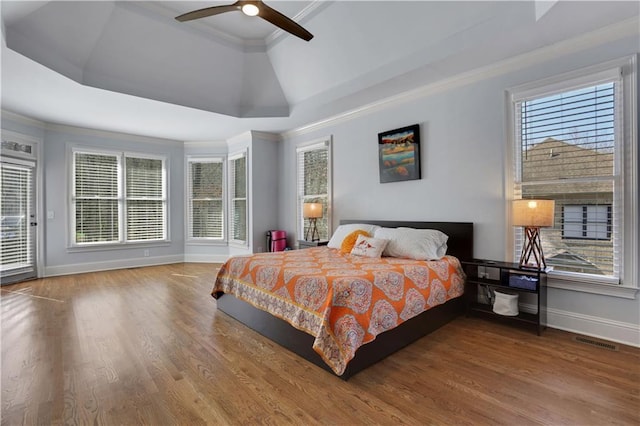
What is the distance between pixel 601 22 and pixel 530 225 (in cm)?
177

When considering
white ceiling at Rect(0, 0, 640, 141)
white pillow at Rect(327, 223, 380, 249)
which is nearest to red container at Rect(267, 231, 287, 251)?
white pillow at Rect(327, 223, 380, 249)

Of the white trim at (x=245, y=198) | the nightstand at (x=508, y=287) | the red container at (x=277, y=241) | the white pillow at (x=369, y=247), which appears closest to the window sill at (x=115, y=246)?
the white trim at (x=245, y=198)

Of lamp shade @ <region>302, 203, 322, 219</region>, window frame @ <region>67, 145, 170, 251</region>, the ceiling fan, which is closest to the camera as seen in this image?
the ceiling fan

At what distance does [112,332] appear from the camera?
2928 mm

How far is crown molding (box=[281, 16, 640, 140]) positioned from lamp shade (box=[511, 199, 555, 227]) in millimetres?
1446

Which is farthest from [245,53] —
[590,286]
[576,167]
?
[590,286]

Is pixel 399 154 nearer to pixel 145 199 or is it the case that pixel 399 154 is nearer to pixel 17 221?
pixel 145 199

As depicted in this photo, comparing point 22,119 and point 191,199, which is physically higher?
point 22,119

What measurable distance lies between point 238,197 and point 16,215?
3.48 m

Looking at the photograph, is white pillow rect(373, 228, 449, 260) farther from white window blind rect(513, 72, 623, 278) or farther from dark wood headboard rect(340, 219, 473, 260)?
white window blind rect(513, 72, 623, 278)

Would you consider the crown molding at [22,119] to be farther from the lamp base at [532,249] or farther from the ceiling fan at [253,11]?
the lamp base at [532,249]

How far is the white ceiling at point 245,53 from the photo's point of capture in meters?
2.84

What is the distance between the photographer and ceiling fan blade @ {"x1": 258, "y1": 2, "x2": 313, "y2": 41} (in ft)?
8.05

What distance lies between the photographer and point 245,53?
14.5ft
